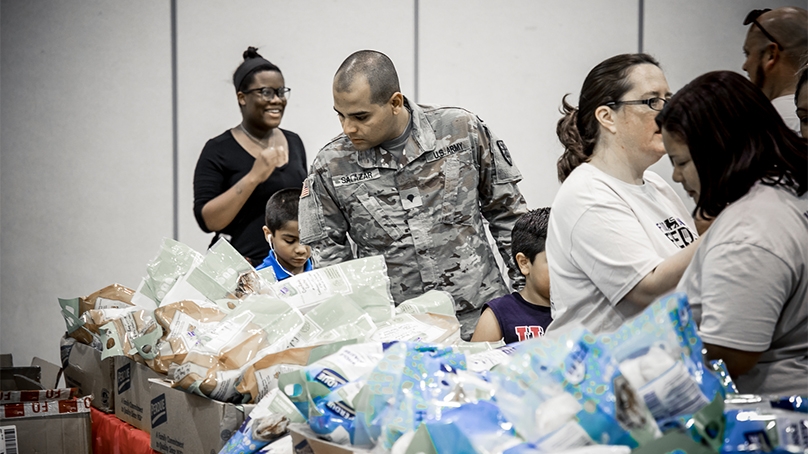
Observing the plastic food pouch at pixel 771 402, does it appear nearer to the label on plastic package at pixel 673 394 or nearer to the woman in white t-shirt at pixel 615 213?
the label on plastic package at pixel 673 394

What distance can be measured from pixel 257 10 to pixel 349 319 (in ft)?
10.1

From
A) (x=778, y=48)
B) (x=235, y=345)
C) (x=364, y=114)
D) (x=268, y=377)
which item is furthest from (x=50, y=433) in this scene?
(x=778, y=48)

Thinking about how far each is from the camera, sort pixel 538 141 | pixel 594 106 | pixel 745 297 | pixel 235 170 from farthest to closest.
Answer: pixel 538 141 → pixel 235 170 → pixel 594 106 → pixel 745 297

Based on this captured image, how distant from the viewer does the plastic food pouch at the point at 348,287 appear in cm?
180

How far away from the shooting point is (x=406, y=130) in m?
2.32

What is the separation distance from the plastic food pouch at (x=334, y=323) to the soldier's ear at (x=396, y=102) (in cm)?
76

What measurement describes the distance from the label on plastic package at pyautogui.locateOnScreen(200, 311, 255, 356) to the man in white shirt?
5.84ft

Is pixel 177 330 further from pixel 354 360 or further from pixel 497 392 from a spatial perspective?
pixel 497 392

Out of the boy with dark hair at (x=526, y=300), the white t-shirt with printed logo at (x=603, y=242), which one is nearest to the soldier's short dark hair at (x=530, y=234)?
the boy with dark hair at (x=526, y=300)

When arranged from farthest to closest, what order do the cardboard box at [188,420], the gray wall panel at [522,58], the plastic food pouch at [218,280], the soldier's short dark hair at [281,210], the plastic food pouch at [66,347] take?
the gray wall panel at [522,58]
the soldier's short dark hair at [281,210]
the plastic food pouch at [66,347]
the plastic food pouch at [218,280]
the cardboard box at [188,420]

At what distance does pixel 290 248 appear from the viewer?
109 inches

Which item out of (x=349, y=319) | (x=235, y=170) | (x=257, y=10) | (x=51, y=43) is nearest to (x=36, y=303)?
(x=51, y=43)

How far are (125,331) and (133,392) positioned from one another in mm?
187

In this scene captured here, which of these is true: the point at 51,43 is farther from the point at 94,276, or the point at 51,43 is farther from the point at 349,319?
the point at 349,319
